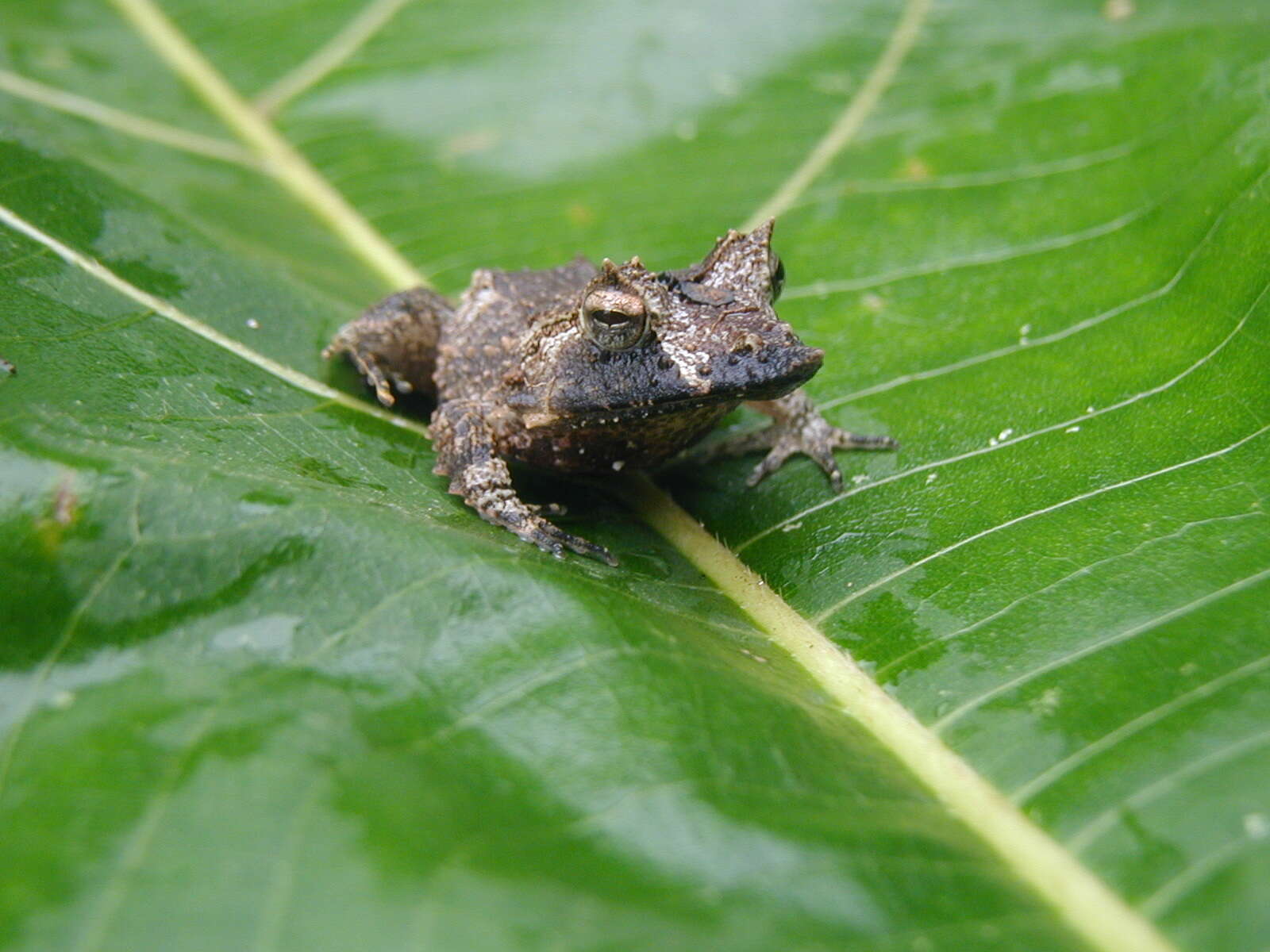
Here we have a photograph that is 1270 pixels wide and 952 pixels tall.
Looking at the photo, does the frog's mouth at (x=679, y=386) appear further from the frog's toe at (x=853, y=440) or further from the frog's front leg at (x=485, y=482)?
the frog's toe at (x=853, y=440)

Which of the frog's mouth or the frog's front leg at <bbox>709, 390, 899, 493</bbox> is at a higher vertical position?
the frog's front leg at <bbox>709, 390, 899, 493</bbox>

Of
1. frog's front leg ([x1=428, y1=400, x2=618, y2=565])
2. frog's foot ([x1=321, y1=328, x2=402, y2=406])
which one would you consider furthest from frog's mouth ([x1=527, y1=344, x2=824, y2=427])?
frog's foot ([x1=321, y1=328, x2=402, y2=406])

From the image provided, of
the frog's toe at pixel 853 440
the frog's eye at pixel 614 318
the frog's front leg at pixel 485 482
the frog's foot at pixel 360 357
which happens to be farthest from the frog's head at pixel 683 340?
the frog's foot at pixel 360 357

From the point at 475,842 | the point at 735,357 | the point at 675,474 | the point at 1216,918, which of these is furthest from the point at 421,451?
the point at 1216,918

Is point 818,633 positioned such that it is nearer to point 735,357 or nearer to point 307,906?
point 735,357

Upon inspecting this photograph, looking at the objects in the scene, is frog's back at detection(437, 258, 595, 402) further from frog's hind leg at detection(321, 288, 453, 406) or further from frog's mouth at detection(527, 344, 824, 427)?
frog's mouth at detection(527, 344, 824, 427)
